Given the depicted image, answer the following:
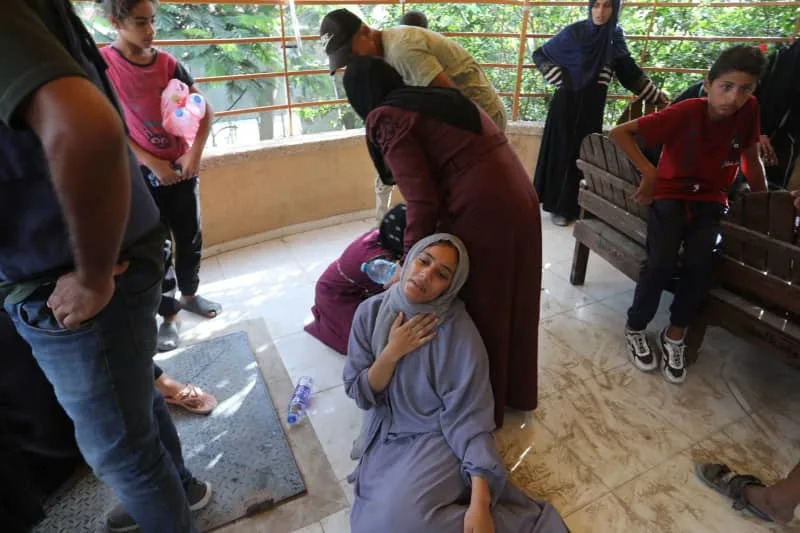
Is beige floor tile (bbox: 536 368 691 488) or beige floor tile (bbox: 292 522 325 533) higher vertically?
beige floor tile (bbox: 536 368 691 488)

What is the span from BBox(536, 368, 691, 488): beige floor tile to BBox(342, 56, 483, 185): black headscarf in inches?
46.4

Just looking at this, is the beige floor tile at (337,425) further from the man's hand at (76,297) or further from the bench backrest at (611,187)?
the bench backrest at (611,187)

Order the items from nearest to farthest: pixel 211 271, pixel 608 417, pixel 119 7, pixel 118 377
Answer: pixel 118 377, pixel 119 7, pixel 608 417, pixel 211 271

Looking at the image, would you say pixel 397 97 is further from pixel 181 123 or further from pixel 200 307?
pixel 200 307

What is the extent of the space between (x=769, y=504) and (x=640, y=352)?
81 centimetres

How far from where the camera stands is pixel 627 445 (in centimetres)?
183

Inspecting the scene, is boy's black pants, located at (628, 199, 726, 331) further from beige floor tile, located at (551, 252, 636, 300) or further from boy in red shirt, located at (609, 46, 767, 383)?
beige floor tile, located at (551, 252, 636, 300)

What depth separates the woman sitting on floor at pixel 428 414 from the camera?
1.33 metres

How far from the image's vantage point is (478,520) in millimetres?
1275

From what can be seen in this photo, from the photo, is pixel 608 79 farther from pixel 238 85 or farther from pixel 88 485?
pixel 88 485

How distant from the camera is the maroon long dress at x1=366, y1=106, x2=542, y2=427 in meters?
1.43

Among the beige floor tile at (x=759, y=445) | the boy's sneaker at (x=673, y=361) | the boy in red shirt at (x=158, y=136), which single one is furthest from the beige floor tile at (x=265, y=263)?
the beige floor tile at (x=759, y=445)

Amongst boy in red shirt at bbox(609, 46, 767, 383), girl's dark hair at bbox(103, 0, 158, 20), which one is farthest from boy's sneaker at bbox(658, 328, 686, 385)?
girl's dark hair at bbox(103, 0, 158, 20)

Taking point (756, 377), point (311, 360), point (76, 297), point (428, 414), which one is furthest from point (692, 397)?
point (76, 297)
